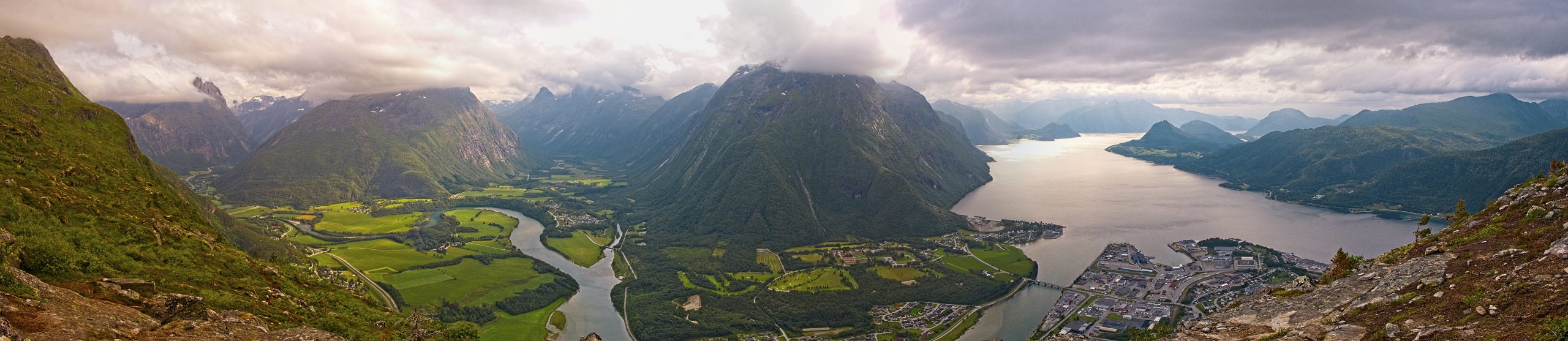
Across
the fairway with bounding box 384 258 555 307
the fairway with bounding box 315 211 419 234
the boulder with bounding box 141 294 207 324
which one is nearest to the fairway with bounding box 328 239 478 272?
the fairway with bounding box 384 258 555 307

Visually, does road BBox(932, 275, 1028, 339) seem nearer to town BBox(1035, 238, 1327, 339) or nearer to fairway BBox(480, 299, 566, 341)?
town BBox(1035, 238, 1327, 339)

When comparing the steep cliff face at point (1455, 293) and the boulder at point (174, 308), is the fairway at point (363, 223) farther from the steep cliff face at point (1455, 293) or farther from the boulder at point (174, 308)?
the steep cliff face at point (1455, 293)

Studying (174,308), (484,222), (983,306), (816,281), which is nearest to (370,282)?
(484,222)

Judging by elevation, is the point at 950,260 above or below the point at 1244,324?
below

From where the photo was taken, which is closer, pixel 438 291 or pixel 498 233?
pixel 438 291

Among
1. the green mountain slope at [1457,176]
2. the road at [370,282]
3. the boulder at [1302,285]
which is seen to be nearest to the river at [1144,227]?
the green mountain slope at [1457,176]

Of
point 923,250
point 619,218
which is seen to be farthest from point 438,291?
point 923,250

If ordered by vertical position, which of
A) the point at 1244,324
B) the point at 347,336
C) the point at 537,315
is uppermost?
the point at 1244,324

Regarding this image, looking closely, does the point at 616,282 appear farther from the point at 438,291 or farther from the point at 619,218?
the point at 619,218
